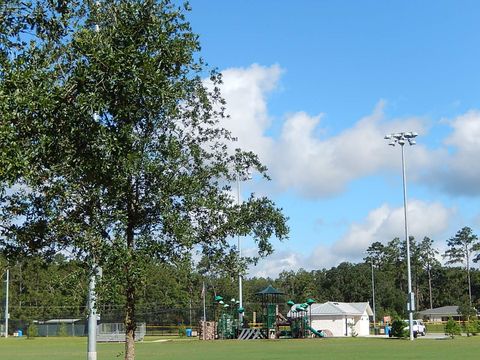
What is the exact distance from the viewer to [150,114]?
10.8m

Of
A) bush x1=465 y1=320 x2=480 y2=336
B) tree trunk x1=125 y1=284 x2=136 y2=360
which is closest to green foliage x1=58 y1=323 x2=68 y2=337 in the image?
bush x1=465 y1=320 x2=480 y2=336

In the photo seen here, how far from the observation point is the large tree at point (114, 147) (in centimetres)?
813

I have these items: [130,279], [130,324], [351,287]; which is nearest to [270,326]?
[130,324]

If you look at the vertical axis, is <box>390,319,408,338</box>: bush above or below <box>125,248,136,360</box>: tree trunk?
below

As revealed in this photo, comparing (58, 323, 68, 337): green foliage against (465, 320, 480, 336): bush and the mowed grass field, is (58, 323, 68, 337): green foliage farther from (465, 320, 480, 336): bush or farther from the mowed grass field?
(465, 320, 480, 336): bush

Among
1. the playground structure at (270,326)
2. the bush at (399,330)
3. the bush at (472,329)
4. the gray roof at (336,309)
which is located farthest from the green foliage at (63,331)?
the bush at (472,329)

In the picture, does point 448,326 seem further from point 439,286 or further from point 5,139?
point 439,286

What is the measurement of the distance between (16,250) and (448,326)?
2003 inches

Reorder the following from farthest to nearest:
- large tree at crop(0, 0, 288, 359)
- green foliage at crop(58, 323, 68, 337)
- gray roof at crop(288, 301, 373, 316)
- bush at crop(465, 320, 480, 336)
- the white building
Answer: green foliage at crop(58, 323, 68, 337), gray roof at crop(288, 301, 373, 316), the white building, bush at crop(465, 320, 480, 336), large tree at crop(0, 0, 288, 359)

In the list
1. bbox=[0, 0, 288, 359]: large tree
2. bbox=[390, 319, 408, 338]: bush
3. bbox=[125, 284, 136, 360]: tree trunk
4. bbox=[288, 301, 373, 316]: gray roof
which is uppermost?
bbox=[0, 0, 288, 359]: large tree

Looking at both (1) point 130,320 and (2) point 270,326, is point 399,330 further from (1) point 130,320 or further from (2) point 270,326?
(1) point 130,320

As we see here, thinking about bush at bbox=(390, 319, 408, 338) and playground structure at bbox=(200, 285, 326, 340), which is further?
playground structure at bbox=(200, 285, 326, 340)

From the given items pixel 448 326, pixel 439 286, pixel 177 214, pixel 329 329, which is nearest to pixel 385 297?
pixel 439 286

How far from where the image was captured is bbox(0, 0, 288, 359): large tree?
8.13 meters
